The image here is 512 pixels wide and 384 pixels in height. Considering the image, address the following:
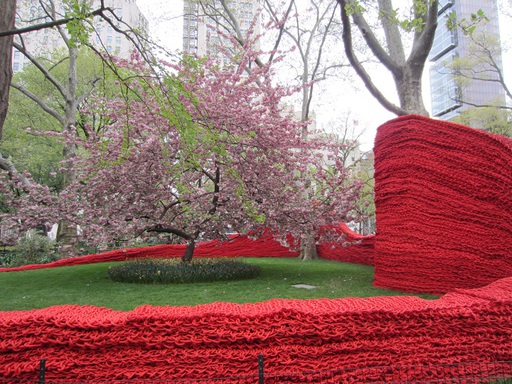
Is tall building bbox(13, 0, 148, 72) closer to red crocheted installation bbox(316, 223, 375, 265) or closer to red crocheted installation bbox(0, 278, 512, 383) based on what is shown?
red crocheted installation bbox(0, 278, 512, 383)

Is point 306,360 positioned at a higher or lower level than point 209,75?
lower

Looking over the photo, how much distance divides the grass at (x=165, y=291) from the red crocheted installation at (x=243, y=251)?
1940mm

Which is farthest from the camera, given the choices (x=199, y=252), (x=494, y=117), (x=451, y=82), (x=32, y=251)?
(x=451, y=82)

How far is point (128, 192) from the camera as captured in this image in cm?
805

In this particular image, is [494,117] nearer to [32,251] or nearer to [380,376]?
[380,376]

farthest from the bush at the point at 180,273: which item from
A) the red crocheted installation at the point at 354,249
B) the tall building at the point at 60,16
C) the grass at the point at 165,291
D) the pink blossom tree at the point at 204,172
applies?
the tall building at the point at 60,16

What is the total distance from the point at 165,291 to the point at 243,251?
9.16 meters

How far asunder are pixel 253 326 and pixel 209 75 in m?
7.18

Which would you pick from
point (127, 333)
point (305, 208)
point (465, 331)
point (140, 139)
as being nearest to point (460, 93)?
point (305, 208)

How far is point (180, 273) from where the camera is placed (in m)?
7.96

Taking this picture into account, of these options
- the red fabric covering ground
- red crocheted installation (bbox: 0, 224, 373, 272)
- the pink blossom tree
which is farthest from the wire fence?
the red fabric covering ground

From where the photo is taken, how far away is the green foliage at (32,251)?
44.8 ft

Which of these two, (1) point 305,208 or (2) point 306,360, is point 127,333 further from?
(1) point 305,208

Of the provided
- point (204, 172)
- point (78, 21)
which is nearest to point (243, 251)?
point (204, 172)
